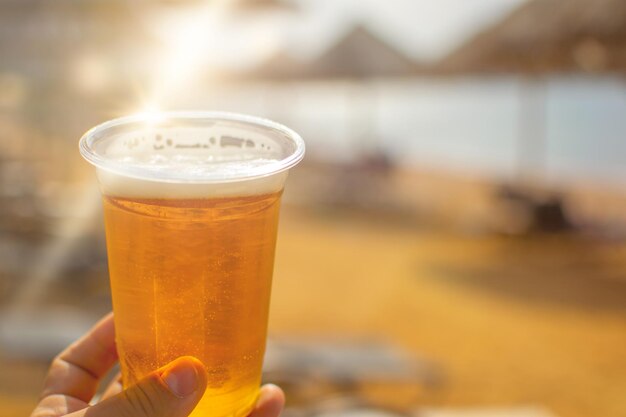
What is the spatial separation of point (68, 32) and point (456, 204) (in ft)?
29.0

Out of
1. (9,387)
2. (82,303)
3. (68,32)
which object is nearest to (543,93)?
(68,32)

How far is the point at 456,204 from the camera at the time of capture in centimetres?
1405

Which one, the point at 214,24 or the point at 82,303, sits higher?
the point at 214,24

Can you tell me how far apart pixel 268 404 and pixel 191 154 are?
631 mm

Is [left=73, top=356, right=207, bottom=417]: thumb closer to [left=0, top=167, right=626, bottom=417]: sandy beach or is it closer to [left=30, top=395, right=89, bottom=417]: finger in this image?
[left=30, top=395, right=89, bottom=417]: finger

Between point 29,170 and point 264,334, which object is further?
point 29,170

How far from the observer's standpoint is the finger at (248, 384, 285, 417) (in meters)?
1.47

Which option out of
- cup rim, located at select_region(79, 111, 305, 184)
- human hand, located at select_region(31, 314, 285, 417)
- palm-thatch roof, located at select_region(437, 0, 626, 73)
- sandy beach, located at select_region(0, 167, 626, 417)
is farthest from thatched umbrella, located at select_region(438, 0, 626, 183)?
human hand, located at select_region(31, 314, 285, 417)

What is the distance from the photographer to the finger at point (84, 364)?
62.7 inches

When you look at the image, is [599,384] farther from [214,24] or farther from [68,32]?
[68,32]

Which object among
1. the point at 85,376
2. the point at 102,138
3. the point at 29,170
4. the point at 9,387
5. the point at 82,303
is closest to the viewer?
the point at 102,138

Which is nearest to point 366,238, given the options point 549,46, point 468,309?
point 468,309

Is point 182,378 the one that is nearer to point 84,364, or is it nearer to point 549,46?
point 84,364

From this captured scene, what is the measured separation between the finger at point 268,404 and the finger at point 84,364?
1.53 feet
